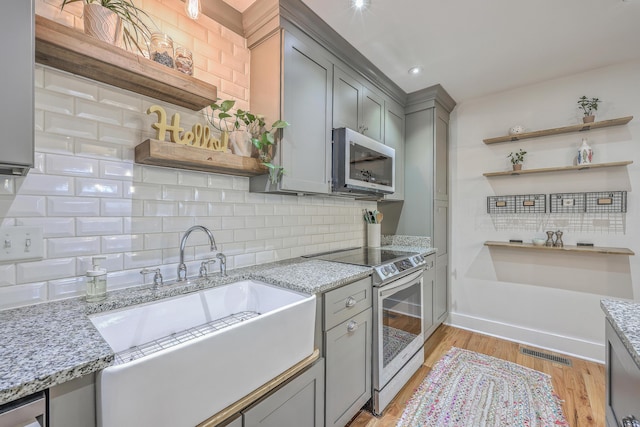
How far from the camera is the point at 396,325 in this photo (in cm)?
190

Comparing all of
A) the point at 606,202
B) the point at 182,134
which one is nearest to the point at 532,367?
the point at 606,202

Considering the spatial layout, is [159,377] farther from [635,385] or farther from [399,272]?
[399,272]

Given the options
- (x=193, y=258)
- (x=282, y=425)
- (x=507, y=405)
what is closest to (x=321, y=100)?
(x=193, y=258)

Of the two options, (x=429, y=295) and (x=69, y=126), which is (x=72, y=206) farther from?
(x=429, y=295)

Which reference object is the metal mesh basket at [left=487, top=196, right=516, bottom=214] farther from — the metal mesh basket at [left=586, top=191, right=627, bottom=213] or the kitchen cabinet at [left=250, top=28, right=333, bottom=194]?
the kitchen cabinet at [left=250, top=28, right=333, bottom=194]

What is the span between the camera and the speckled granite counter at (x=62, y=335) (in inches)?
23.0

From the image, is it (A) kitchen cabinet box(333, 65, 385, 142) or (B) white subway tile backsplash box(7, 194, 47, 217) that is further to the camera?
(A) kitchen cabinet box(333, 65, 385, 142)

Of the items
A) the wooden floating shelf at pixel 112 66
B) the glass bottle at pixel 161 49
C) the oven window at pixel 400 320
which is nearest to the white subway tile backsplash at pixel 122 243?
the wooden floating shelf at pixel 112 66

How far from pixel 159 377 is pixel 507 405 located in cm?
213

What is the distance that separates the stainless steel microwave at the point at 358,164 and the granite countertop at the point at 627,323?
138 centimetres

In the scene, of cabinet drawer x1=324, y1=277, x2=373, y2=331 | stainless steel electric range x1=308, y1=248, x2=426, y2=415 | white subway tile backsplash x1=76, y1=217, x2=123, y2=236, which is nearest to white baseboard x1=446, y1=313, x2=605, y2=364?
stainless steel electric range x1=308, y1=248, x2=426, y2=415

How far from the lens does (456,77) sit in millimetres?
2508

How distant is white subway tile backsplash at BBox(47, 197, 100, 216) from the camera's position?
3.54 feet

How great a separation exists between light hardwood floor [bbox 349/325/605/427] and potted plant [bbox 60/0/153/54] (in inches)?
91.5
